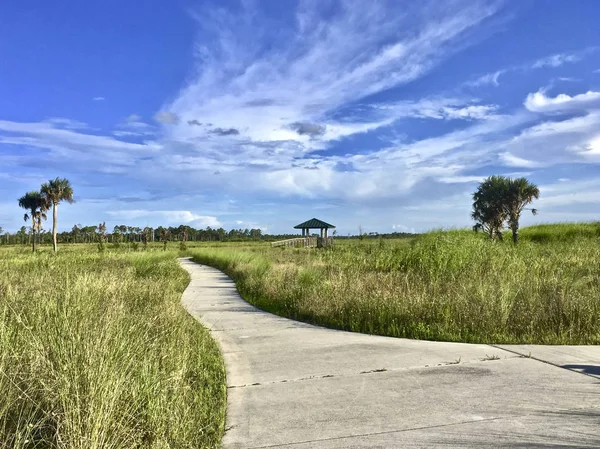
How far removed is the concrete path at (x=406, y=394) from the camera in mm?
3043

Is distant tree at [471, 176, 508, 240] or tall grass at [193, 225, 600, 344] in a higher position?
distant tree at [471, 176, 508, 240]

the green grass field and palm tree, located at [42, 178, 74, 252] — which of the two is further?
palm tree, located at [42, 178, 74, 252]

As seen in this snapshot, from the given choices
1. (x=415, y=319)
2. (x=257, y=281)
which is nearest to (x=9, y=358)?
(x=415, y=319)

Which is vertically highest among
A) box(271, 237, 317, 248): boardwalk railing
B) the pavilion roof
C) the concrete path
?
the pavilion roof

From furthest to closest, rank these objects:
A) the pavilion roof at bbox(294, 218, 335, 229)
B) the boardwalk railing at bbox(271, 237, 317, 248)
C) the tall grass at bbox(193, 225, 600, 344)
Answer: the boardwalk railing at bbox(271, 237, 317, 248) → the pavilion roof at bbox(294, 218, 335, 229) → the tall grass at bbox(193, 225, 600, 344)

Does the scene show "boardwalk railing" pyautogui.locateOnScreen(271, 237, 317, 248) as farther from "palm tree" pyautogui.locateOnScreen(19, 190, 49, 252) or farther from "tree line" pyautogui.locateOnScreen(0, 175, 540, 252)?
"palm tree" pyautogui.locateOnScreen(19, 190, 49, 252)

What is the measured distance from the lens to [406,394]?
386 centimetres

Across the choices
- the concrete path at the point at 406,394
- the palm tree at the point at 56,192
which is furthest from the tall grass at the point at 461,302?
the palm tree at the point at 56,192

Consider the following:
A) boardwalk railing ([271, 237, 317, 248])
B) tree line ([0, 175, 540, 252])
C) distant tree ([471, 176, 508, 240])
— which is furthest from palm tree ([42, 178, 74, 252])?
distant tree ([471, 176, 508, 240])

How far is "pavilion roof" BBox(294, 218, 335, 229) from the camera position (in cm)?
4250

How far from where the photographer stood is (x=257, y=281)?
40.3 ft

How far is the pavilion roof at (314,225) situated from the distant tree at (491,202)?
12872 millimetres

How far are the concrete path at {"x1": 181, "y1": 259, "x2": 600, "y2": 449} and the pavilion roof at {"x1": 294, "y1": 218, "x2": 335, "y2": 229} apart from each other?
36.3 meters

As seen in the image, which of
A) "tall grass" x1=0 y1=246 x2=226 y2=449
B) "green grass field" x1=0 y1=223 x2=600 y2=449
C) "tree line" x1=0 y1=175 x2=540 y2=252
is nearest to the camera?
"tall grass" x1=0 y1=246 x2=226 y2=449
